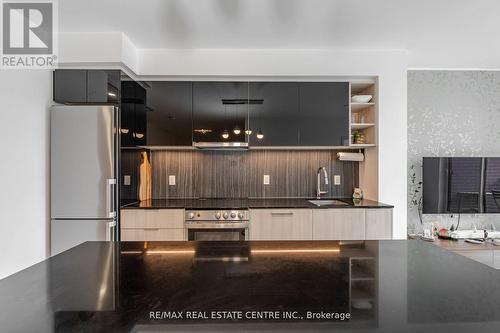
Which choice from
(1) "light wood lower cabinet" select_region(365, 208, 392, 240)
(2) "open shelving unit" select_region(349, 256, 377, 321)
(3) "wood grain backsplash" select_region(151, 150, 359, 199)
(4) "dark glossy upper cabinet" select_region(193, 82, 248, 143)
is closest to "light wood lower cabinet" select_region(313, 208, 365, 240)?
(1) "light wood lower cabinet" select_region(365, 208, 392, 240)

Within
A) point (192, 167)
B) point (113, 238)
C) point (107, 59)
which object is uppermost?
point (107, 59)

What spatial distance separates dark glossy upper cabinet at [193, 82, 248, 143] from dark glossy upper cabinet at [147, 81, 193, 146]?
0.26 feet

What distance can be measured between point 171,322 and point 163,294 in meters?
0.17

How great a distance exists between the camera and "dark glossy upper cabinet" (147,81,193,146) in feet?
10.8

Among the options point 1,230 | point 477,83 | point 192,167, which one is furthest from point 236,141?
point 477,83

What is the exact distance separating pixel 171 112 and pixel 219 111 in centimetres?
53

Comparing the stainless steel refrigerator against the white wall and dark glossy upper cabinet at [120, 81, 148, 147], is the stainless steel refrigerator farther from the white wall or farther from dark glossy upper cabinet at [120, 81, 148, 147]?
dark glossy upper cabinet at [120, 81, 148, 147]

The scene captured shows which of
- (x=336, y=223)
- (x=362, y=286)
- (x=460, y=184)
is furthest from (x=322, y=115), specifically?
(x=362, y=286)

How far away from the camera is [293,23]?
2.68m

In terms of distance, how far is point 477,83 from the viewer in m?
3.84

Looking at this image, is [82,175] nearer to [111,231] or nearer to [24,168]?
[24,168]

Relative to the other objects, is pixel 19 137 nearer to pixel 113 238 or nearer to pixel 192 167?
pixel 113 238

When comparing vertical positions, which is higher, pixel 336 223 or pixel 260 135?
pixel 260 135

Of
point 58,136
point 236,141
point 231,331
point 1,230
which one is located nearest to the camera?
point 231,331
